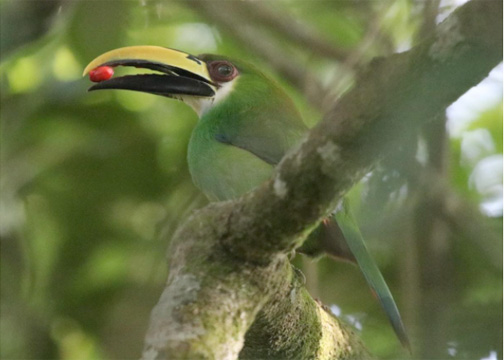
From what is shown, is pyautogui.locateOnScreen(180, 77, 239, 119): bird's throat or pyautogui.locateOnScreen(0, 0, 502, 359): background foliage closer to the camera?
pyautogui.locateOnScreen(0, 0, 502, 359): background foliage

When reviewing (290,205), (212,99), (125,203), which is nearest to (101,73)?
(212,99)

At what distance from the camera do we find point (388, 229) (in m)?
2.90

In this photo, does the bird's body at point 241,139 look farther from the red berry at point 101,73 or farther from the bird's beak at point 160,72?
the red berry at point 101,73

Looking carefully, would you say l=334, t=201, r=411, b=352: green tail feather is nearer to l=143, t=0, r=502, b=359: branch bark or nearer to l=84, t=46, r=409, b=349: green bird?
l=84, t=46, r=409, b=349: green bird

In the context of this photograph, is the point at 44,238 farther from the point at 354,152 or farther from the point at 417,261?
the point at 354,152

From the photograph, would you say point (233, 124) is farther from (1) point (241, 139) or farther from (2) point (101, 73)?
(2) point (101, 73)

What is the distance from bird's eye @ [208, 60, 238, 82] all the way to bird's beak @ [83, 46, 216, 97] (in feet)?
0.10

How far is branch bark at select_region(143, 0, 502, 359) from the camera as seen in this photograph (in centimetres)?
196

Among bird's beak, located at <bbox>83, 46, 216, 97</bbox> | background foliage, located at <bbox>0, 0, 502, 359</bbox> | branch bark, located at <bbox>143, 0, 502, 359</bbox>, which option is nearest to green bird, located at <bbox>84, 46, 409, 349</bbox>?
bird's beak, located at <bbox>83, 46, 216, 97</bbox>

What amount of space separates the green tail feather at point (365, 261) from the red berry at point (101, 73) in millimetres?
1212

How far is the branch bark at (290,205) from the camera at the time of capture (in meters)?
1.96

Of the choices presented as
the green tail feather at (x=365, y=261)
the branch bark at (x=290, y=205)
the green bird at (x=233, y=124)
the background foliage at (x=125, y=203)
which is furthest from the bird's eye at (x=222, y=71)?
the branch bark at (x=290, y=205)

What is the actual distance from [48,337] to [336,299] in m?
1.42

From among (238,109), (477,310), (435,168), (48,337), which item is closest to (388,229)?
(477,310)
